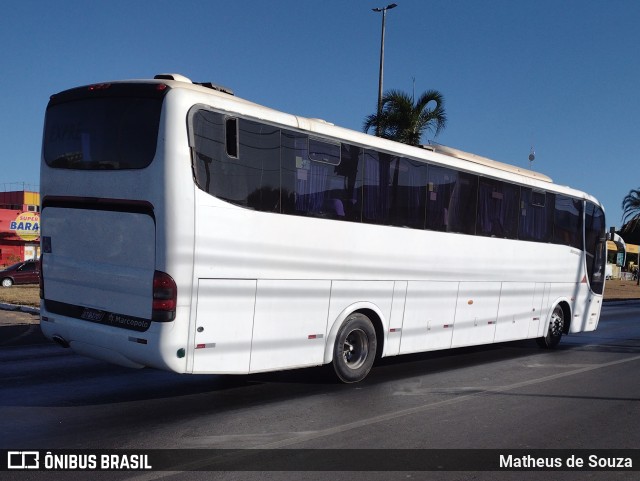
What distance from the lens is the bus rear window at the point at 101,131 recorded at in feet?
23.1

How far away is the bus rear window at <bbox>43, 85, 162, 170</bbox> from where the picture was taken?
7.03 meters

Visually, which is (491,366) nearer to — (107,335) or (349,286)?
(349,286)

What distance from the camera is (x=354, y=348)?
9.30 meters

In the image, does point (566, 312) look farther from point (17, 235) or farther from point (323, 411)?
point (17, 235)

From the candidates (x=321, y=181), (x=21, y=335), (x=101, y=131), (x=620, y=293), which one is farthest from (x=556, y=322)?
(x=620, y=293)

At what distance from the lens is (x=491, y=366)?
11.4 metres

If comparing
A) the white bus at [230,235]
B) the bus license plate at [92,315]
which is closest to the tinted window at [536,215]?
the white bus at [230,235]

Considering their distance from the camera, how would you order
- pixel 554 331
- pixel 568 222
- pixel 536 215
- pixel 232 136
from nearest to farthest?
pixel 232 136 → pixel 536 215 → pixel 554 331 → pixel 568 222

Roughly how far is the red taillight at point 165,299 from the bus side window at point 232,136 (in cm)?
157

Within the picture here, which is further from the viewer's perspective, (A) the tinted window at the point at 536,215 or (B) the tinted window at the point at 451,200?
(A) the tinted window at the point at 536,215

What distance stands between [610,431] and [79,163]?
258 inches

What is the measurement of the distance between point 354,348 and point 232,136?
11.8 ft

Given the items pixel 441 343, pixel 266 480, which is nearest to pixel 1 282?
pixel 441 343

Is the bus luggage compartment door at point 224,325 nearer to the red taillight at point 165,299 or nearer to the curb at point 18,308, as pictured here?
the red taillight at point 165,299
